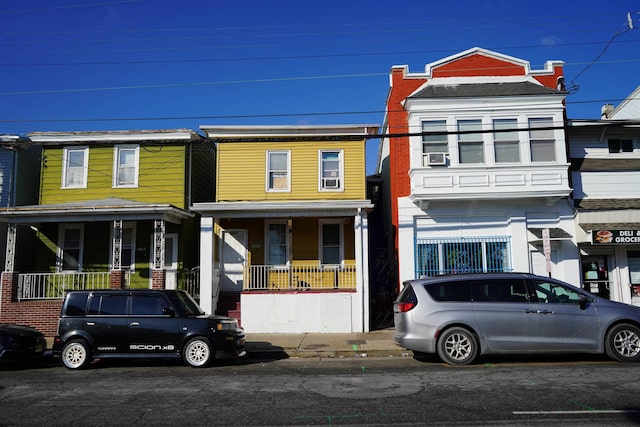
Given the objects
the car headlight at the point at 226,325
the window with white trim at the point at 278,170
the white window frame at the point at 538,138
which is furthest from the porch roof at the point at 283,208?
the white window frame at the point at 538,138

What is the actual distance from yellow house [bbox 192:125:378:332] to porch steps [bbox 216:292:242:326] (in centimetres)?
3

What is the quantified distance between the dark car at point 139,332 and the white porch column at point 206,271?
4.80m

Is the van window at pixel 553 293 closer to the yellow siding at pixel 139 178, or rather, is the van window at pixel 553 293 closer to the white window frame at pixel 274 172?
the white window frame at pixel 274 172

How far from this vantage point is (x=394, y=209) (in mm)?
17484

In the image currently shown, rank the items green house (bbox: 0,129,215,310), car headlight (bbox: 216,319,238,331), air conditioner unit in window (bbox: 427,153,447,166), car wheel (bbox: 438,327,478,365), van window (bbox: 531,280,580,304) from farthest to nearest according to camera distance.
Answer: green house (bbox: 0,129,215,310) < air conditioner unit in window (bbox: 427,153,447,166) < car headlight (bbox: 216,319,238,331) < van window (bbox: 531,280,580,304) < car wheel (bbox: 438,327,478,365)

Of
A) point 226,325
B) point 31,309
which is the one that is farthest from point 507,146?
point 31,309

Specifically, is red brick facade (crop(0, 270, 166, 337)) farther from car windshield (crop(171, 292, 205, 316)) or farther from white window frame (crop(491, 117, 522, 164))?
white window frame (crop(491, 117, 522, 164))

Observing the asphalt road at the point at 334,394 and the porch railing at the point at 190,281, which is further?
the porch railing at the point at 190,281

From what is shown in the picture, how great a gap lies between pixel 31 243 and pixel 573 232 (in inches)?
753

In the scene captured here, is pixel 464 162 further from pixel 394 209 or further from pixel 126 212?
pixel 126 212

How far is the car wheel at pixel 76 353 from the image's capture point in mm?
10398

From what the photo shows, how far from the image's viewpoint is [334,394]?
24.5ft

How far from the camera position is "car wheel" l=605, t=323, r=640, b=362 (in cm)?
963

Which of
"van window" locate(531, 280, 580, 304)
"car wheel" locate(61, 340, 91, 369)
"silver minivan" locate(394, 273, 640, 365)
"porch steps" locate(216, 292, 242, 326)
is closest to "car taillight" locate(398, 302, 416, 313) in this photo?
"silver minivan" locate(394, 273, 640, 365)
